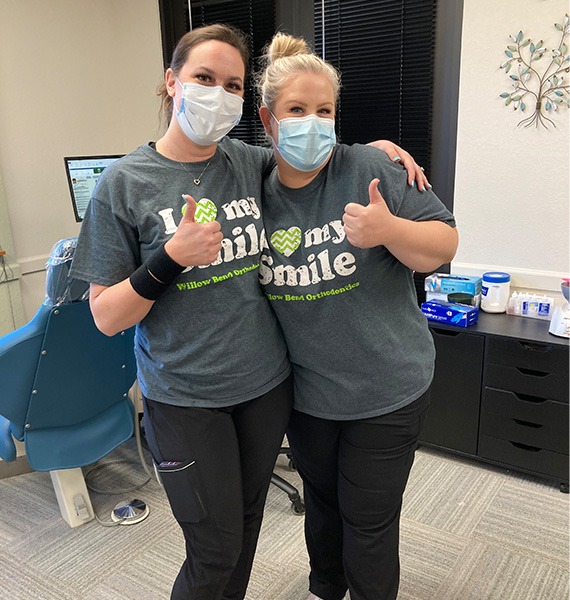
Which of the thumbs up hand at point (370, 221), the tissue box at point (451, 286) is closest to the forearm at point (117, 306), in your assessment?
the thumbs up hand at point (370, 221)

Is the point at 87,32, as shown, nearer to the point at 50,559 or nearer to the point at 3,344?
the point at 3,344

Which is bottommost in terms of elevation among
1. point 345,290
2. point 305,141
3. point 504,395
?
point 504,395

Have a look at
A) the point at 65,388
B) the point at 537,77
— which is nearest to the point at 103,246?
the point at 65,388

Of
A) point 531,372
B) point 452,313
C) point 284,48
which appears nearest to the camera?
point 284,48

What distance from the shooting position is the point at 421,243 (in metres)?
1.16

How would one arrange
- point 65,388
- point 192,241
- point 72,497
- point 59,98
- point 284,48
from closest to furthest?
point 192,241, point 284,48, point 65,388, point 72,497, point 59,98

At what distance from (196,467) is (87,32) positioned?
301cm

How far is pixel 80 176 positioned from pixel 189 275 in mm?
1791

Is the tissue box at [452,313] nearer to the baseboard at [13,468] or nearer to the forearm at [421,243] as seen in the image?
the forearm at [421,243]

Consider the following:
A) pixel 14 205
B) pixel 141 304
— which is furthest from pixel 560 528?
pixel 14 205

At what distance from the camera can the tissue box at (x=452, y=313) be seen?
2.40m

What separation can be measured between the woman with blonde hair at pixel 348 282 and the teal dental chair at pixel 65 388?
862 mm

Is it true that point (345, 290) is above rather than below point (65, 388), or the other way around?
above

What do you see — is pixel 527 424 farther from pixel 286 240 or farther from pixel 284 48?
pixel 284 48
